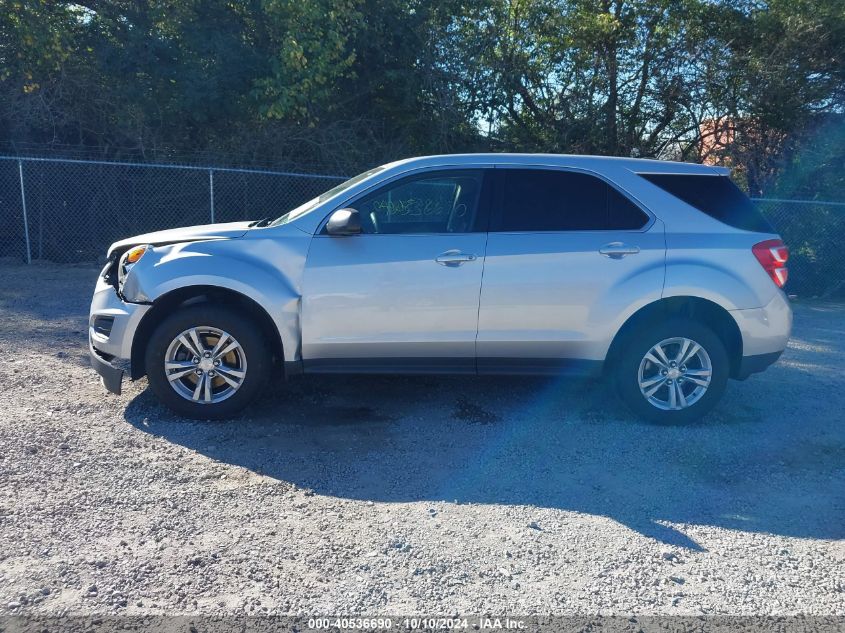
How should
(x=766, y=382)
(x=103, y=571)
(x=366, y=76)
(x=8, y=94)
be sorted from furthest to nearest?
(x=366, y=76), (x=8, y=94), (x=766, y=382), (x=103, y=571)

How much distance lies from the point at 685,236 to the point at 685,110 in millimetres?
10496

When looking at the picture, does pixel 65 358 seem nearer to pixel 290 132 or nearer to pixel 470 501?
pixel 470 501

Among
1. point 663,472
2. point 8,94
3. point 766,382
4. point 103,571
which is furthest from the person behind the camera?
point 8,94

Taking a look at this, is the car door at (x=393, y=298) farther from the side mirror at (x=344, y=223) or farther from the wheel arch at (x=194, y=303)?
the wheel arch at (x=194, y=303)

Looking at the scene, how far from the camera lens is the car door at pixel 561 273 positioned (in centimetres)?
531

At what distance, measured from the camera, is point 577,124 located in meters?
14.9

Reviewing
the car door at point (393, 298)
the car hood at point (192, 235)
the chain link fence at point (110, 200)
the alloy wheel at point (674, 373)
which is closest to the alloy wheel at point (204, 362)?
the car door at point (393, 298)

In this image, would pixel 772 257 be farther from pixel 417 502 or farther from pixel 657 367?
pixel 417 502

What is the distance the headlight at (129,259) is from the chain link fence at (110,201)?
710 cm

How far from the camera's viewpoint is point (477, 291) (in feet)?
17.4

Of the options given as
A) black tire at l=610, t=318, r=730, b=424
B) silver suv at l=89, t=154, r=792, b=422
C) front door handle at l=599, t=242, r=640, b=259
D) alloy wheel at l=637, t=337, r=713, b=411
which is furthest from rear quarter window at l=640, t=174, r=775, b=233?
alloy wheel at l=637, t=337, r=713, b=411

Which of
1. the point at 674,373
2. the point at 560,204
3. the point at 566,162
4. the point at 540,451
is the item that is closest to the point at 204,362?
the point at 540,451

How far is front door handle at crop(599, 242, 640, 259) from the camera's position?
5.32 meters

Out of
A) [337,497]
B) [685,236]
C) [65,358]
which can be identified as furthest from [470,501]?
[65,358]
